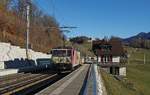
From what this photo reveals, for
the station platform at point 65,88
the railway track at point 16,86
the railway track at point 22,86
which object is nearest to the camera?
the station platform at point 65,88

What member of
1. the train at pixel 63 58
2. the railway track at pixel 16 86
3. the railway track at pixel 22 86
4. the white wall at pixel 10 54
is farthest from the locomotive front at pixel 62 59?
the railway track at pixel 16 86

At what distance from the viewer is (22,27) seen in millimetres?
86750

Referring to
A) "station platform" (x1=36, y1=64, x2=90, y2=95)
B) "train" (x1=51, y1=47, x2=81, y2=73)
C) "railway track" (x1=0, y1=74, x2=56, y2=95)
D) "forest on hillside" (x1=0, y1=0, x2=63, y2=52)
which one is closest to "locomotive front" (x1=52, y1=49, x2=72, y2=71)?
"train" (x1=51, y1=47, x2=81, y2=73)

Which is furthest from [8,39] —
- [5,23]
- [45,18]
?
[45,18]

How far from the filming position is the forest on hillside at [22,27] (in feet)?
252

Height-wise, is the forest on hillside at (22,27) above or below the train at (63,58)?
above

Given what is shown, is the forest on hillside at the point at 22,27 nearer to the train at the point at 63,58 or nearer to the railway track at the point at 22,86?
the train at the point at 63,58

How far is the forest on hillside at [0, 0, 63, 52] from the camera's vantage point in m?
76.8

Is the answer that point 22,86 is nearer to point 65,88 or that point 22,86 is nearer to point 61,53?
point 65,88

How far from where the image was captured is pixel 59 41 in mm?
114062

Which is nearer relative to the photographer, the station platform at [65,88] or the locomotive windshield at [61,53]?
the station platform at [65,88]

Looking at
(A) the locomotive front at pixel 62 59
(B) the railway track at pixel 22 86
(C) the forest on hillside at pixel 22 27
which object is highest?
(C) the forest on hillside at pixel 22 27

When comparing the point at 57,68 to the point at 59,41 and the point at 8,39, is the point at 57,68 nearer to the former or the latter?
the point at 8,39

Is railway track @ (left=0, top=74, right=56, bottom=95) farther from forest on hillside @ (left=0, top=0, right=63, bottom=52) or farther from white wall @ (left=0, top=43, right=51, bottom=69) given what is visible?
forest on hillside @ (left=0, top=0, right=63, bottom=52)
